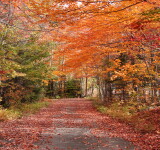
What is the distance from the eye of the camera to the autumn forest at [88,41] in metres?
5.62

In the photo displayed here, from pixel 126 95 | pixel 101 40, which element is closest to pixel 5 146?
pixel 101 40

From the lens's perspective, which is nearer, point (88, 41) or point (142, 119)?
point (88, 41)

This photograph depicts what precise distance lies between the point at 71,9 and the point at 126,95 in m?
13.1

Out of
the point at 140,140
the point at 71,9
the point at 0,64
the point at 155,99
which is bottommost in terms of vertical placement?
the point at 140,140

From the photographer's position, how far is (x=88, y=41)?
934 cm

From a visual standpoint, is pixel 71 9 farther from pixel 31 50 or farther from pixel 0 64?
pixel 31 50

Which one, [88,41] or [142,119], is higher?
[88,41]

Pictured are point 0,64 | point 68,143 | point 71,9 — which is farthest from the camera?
point 0,64

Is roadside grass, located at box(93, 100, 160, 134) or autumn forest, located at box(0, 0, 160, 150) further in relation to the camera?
roadside grass, located at box(93, 100, 160, 134)

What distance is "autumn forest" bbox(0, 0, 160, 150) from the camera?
5.62m

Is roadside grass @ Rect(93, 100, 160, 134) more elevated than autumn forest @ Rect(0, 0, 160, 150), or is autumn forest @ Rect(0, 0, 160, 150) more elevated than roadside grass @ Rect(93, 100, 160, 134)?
autumn forest @ Rect(0, 0, 160, 150)

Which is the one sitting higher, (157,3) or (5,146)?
(157,3)

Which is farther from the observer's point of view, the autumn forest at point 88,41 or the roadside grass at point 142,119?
the roadside grass at point 142,119

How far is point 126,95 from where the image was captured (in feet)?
55.7
